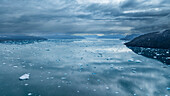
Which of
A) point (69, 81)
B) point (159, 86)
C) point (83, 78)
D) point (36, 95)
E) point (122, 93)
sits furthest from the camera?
point (83, 78)

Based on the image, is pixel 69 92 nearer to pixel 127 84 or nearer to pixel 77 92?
pixel 77 92

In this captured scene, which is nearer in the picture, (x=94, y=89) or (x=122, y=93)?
(x=122, y=93)

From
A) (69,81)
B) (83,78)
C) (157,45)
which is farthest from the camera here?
(157,45)

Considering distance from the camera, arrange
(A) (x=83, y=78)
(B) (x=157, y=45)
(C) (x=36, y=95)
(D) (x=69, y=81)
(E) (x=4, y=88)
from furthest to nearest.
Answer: (B) (x=157, y=45) → (A) (x=83, y=78) → (D) (x=69, y=81) → (E) (x=4, y=88) → (C) (x=36, y=95)

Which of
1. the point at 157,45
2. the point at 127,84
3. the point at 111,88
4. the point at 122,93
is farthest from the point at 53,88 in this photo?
the point at 157,45

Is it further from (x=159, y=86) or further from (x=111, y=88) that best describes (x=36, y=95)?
(x=159, y=86)

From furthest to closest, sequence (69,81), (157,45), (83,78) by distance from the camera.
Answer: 1. (157,45)
2. (83,78)
3. (69,81)

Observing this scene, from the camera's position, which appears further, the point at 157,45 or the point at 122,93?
the point at 157,45

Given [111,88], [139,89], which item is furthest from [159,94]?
[111,88]

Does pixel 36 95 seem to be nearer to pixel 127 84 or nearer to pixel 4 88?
pixel 4 88
